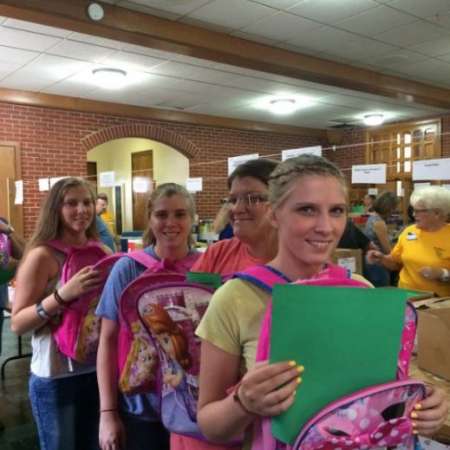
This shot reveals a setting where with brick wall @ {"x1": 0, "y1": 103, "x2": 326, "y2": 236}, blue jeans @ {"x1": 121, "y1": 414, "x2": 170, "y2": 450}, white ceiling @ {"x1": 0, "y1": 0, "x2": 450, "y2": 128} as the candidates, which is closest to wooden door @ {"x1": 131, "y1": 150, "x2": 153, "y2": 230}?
brick wall @ {"x1": 0, "y1": 103, "x2": 326, "y2": 236}

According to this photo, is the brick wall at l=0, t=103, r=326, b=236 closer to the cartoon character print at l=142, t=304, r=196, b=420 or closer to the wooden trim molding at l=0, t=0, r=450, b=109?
the wooden trim molding at l=0, t=0, r=450, b=109

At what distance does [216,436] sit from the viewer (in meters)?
0.90

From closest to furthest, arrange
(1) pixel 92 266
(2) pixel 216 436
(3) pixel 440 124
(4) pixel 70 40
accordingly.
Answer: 1. (2) pixel 216 436
2. (1) pixel 92 266
3. (4) pixel 70 40
4. (3) pixel 440 124

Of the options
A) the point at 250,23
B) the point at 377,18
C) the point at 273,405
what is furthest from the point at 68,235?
the point at 377,18

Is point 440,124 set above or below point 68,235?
above

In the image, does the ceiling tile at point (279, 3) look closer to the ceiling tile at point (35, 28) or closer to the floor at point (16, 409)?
the ceiling tile at point (35, 28)

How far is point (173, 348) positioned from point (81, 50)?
13.6 feet

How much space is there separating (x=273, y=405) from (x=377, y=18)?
13.1 feet

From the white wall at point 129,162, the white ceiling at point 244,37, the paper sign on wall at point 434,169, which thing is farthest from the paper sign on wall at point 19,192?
the paper sign on wall at point 434,169

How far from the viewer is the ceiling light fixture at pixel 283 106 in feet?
22.5

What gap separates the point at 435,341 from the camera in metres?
1.48

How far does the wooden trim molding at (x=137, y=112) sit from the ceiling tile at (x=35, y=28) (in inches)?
94.7

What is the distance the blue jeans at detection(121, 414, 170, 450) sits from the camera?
1445mm

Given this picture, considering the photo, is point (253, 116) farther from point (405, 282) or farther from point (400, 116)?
point (405, 282)
